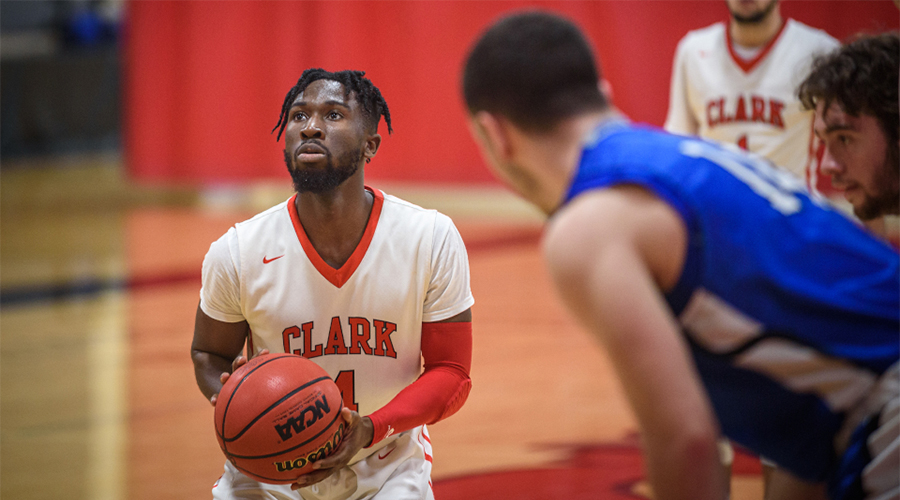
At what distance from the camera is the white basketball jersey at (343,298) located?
2.71 m

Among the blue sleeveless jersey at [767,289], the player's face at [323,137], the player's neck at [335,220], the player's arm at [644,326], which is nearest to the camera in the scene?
the player's arm at [644,326]

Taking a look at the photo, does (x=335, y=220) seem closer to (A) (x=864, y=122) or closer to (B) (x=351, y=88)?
(B) (x=351, y=88)

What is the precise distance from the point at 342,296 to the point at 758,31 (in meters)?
2.93

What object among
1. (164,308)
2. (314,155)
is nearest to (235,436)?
(314,155)

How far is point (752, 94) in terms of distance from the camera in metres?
4.56

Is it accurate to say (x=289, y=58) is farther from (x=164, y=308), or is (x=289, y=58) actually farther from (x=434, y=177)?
(x=164, y=308)

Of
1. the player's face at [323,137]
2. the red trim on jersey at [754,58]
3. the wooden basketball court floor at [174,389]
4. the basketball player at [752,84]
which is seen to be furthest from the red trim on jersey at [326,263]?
the red trim on jersey at [754,58]

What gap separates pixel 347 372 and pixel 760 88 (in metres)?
2.84

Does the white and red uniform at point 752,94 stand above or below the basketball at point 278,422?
above

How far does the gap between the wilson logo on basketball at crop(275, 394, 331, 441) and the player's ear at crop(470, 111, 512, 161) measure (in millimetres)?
919

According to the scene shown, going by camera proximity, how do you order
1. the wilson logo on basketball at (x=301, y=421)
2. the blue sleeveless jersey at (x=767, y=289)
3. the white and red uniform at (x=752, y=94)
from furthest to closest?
the white and red uniform at (x=752, y=94) < the wilson logo on basketball at (x=301, y=421) < the blue sleeveless jersey at (x=767, y=289)

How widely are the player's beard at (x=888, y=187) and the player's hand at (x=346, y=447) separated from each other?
1.48m

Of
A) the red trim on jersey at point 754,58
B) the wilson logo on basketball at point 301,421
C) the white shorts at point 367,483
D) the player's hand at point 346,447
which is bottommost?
the white shorts at point 367,483

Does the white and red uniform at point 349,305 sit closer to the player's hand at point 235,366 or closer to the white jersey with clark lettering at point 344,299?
the white jersey with clark lettering at point 344,299
